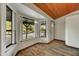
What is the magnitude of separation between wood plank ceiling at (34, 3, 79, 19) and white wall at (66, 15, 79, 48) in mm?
174

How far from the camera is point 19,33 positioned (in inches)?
111

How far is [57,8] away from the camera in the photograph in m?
2.12

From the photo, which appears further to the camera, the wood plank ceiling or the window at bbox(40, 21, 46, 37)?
the window at bbox(40, 21, 46, 37)

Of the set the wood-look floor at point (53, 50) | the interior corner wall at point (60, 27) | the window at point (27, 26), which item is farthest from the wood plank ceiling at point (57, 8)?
the wood-look floor at point (53, 50)

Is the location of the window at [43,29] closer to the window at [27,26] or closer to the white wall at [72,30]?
the window at [27,26]

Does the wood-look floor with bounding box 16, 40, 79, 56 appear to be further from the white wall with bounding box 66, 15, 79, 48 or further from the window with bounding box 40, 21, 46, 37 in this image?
the window with bounding box 40, 21, 46, 37

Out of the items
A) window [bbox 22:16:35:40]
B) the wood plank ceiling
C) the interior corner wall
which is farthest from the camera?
window [bbox 22:16:35:40]

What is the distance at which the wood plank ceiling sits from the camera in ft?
6.54

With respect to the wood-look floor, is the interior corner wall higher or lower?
higher

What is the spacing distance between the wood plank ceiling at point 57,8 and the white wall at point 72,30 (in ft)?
0.57

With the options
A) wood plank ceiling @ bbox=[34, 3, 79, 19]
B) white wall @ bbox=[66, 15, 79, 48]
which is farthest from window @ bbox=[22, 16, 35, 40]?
white wall @ bbox=[66, 15, 79, 48]

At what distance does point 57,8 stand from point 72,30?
624 millimetres

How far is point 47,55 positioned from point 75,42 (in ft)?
2.50

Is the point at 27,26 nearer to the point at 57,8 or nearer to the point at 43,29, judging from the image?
the point at 43,29
